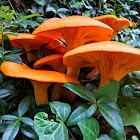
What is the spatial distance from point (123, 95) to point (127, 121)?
27cm

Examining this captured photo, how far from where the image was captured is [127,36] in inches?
121

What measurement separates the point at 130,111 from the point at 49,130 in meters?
0.76

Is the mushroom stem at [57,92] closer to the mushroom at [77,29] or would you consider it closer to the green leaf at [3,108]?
the mushroom at [77,29]

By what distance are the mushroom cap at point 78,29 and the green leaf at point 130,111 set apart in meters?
0.68

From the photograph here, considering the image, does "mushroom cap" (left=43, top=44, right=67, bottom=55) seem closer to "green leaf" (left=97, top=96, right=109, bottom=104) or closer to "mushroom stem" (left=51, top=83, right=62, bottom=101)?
"mushroom stem" (left=51, top=83, right=62, bottom=101)

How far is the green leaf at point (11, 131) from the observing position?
2.46 ft

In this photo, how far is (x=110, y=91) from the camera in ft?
3.13

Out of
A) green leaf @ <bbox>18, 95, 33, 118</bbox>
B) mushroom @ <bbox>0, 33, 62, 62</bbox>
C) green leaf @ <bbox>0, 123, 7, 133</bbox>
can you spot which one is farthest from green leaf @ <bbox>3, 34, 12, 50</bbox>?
green leaf @ <bbox>0, 123, 7, 133</bbox>

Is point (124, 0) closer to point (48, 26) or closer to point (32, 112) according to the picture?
point (48, 26)

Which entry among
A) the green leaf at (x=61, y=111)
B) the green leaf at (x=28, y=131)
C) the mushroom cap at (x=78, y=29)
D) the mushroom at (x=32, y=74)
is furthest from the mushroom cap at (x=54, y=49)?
the green leaf at (x=28, y=131)

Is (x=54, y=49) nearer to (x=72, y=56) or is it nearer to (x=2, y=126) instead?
(x=72, y=56)

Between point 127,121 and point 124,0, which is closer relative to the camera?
point 127,121

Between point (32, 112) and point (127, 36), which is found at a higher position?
point (127, 36)

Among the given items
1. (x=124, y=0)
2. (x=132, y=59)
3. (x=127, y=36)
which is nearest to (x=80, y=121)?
(x=132, y=59)
